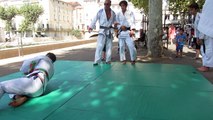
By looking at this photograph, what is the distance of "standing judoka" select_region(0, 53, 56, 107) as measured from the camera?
130 inches

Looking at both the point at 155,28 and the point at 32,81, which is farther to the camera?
the point at 155,28

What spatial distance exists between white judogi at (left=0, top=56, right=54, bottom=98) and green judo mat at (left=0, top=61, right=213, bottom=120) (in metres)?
0.19

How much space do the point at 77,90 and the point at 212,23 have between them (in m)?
2.53

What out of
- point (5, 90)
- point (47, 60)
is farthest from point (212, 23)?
point (5, 90)

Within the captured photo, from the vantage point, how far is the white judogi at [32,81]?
10.8 feet

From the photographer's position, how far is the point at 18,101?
11.1 feet

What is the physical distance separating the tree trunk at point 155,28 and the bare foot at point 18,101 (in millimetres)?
5972

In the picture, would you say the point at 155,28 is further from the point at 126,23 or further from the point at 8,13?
the point at 8,13

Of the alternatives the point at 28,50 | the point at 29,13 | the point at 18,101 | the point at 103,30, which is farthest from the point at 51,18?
the point at 18,101

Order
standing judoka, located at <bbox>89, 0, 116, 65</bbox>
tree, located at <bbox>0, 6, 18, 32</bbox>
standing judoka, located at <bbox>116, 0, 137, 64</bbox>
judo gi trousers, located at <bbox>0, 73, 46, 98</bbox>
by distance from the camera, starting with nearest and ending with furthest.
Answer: judo gi trousers, located at <bbox>0, 73, 46, 98</bbox>
standing judoka, located at <bbox>89, 0, 116, 65</bbox>
standing judoka, located at <bbox>116, 0, 137, 64</bbox>
tree, located at <bbox>0, 6, 18, 32</bbox>

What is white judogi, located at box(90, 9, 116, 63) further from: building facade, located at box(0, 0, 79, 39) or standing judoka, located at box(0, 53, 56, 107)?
building facade, located at box(0, 0, 79, 39)

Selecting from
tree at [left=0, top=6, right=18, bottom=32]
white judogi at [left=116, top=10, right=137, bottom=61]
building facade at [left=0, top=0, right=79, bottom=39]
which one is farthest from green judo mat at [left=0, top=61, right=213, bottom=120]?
tree at [left=0, top=6, right=18, bottom=32]

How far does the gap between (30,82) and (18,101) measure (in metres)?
0.33

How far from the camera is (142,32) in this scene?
1393 centimetres
